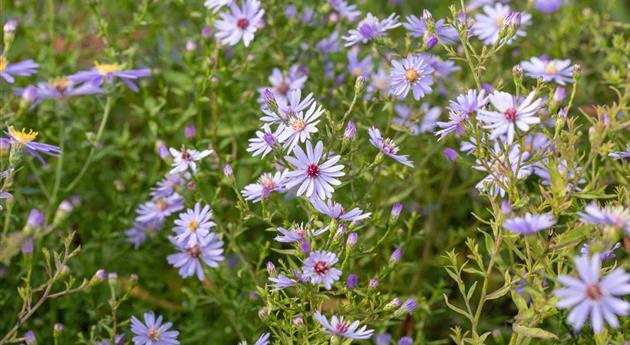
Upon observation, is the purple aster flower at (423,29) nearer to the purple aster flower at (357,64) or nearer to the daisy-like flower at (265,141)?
the purple aster flower at (357,64)

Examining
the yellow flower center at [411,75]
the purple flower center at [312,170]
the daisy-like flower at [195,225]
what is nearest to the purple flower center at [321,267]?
the purple flower center at [312,170]

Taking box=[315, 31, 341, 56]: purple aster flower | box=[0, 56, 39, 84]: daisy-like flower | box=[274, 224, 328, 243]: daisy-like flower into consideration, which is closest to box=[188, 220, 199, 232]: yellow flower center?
box=[274, 224, 328, 243]: daisy-like flower

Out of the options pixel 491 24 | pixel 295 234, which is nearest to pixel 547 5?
pixel 491 24

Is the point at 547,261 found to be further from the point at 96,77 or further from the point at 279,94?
the point at 96,77

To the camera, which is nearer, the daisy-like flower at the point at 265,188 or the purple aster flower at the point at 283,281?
the purple aster flower at the point at 283,281

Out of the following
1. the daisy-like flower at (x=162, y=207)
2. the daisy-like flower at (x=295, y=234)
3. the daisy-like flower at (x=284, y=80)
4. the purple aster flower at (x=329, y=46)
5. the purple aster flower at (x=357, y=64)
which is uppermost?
the purple aster flower at (x=329, y=46)
